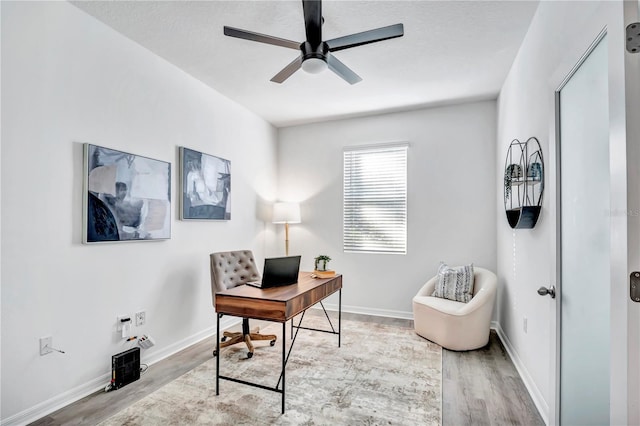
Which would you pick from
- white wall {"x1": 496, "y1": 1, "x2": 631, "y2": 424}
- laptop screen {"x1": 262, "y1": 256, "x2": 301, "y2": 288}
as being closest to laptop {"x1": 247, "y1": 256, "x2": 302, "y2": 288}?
laptop screen {"x1": 262, "y1": 256, "x2": 301, "y2": 288}

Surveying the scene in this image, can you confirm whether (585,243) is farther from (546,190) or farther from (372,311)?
(372,311)

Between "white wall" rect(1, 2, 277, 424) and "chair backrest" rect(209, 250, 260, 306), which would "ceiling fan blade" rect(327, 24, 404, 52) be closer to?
"white wall" rect(1, 2, 277, 424)

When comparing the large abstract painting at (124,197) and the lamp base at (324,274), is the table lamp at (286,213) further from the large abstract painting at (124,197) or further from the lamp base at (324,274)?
the large abstract painting at (124,197)

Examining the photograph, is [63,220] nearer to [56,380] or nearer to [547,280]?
[56,380]

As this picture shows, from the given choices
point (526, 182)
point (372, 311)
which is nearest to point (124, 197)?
point (526, 182)

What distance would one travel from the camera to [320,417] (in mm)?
2049

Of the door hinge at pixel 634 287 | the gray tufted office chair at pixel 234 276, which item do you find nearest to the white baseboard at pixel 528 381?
the door hinge at pixel 634 287

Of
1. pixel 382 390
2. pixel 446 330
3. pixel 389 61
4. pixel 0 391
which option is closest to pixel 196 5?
pixel 389 61

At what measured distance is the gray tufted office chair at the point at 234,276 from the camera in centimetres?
309

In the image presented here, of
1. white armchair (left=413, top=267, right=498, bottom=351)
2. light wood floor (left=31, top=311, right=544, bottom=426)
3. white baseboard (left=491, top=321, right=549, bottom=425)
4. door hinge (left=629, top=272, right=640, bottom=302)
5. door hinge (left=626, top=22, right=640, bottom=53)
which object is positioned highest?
door hinge (left=626, top=22, right=640, bottom=53)

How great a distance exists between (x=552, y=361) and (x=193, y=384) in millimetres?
2341

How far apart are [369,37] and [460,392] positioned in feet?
8.20

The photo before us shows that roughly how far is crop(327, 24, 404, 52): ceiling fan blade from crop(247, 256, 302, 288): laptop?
1.49 metres

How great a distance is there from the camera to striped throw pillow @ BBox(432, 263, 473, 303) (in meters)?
3.44
